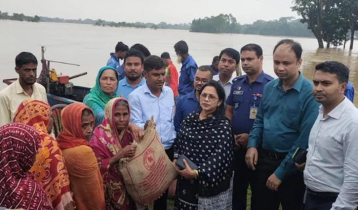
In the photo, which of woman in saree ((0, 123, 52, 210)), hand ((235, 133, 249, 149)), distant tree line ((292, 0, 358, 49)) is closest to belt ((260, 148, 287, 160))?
hand ((235, 133, 249, 149))

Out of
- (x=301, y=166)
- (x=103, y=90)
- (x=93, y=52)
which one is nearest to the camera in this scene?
(x=301, y=166)

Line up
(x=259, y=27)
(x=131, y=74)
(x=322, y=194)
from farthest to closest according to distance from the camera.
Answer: (x=259, y=27) → (x=131, y=74) → (x=322, y=194)

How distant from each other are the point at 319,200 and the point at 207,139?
86cm

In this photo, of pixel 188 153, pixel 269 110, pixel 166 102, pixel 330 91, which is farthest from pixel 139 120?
pixel 330 91

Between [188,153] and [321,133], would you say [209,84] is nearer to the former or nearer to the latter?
[188,153]

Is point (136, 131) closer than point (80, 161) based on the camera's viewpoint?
No

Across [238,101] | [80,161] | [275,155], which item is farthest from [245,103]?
[80,161]

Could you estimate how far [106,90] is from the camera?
3.12 m

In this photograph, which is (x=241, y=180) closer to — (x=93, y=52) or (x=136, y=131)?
(x=136, y=131)

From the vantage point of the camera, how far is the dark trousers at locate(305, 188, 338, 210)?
2174 millimetres

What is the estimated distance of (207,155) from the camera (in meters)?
2.59

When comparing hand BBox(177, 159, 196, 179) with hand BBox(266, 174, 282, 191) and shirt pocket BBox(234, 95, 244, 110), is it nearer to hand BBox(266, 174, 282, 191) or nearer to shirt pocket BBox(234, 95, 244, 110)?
hand BBox(266, 174, 282, 191)

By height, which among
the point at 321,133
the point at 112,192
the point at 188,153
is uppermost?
the point at 321,133

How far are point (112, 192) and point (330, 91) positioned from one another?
5.49 feet
